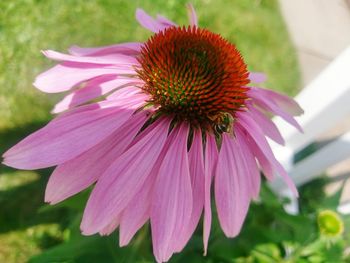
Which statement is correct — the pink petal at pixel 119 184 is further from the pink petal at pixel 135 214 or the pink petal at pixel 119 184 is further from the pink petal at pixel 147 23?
the pink petal at pixel 147 23

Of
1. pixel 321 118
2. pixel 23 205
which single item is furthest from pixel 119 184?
pixel 23 205

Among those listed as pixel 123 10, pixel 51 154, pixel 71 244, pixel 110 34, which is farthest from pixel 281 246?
pixel 123 10

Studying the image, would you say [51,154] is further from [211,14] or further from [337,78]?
[211,14]

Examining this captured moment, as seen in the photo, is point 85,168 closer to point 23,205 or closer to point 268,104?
point 268,104

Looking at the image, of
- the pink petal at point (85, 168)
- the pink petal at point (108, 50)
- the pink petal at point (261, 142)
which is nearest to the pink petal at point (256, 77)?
the pink petal at point (261, 142)

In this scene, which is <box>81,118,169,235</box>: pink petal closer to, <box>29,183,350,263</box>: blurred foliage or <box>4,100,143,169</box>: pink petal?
<box>4,100,143,169</box>: pink petal

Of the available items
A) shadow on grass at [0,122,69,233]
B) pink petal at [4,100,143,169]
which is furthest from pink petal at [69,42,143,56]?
shadow on grass at [0,122,69,233]
